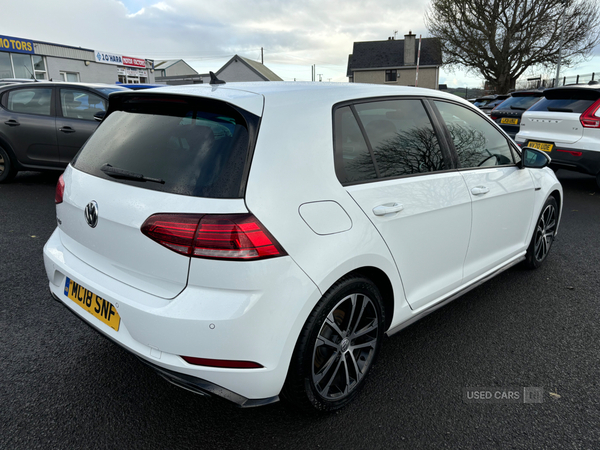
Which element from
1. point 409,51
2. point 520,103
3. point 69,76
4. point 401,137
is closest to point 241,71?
point 409,51

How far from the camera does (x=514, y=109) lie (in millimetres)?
10172

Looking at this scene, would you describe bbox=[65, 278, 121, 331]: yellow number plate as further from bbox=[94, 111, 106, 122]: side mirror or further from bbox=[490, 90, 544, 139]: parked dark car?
bbox=[490, 90, 544, 139]: parked dark car

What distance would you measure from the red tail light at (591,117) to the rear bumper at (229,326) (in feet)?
22.8

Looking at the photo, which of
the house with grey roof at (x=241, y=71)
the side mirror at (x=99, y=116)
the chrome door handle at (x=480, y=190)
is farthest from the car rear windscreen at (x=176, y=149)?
the house with grey roof at (x=241, y=71)

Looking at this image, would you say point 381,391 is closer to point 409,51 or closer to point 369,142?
point 369,142

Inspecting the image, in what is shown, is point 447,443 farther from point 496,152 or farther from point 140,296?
point 496,152

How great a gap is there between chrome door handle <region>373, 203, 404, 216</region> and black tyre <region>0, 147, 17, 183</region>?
24.4ft

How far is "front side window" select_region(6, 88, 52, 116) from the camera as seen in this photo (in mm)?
7363

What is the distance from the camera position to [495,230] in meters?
3.33

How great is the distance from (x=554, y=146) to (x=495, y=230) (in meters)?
5.09

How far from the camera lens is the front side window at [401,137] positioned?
2.49m

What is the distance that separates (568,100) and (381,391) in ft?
23.0

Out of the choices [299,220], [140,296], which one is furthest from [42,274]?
[299,220]

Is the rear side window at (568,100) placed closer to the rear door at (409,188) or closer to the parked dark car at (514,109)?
the parked dark car at (514,109)
